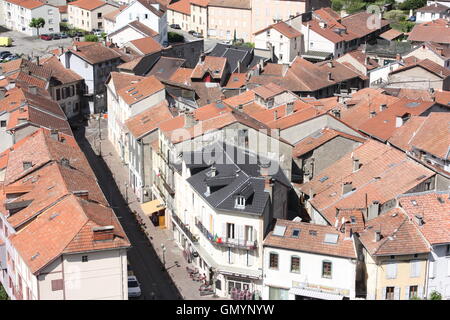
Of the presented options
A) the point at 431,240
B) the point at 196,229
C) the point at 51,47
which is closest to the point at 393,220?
the point at 431,240

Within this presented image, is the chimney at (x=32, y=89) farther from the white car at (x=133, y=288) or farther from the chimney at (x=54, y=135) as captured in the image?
the white car at (x=133, y=288)

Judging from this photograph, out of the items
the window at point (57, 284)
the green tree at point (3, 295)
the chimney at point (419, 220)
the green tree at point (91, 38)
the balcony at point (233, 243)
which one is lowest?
the green tree at point (3, 295)

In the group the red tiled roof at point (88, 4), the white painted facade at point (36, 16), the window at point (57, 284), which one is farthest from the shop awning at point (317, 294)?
the red tiled roof at point (88, 4)

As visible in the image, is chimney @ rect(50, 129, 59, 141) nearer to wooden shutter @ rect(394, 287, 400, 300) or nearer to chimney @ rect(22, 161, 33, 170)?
chimney @ rect(22, 161, 33, 170)
